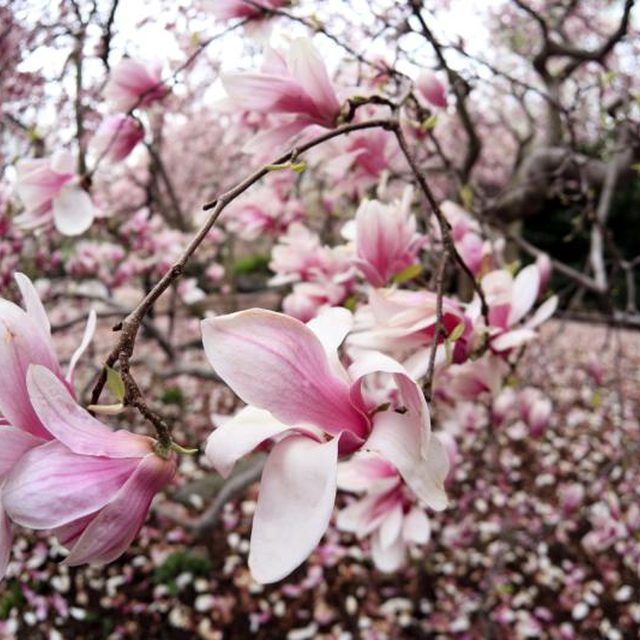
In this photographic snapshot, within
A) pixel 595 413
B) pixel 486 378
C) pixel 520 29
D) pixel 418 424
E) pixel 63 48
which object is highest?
pixel 63 48

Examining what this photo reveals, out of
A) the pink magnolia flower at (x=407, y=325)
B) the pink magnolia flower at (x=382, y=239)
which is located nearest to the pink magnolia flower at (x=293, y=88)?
the pink magnolia flower at (x=382, y=239)

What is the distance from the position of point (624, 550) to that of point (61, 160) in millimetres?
2902

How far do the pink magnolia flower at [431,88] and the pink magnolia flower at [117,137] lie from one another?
1.64ft

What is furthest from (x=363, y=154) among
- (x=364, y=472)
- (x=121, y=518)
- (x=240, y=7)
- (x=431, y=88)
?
(x=121, y=518)

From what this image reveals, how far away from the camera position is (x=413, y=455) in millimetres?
390

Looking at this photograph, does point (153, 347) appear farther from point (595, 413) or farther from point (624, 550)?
point (624, 550)

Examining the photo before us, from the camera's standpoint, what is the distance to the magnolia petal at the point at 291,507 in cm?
34

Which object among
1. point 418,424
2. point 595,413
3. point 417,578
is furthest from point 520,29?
point 418,424

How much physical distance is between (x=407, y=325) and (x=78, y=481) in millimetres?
349

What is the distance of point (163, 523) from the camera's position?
9.90ft

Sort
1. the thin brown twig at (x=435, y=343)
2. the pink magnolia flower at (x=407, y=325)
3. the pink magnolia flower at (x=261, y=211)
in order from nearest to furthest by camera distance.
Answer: the thin brown twig at (x=435, y=343) → the pink magnolia flower at (x=407, y=325) → the pink magnolia flower at (x=261, y=211)

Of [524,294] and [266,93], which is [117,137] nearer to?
[266,93]

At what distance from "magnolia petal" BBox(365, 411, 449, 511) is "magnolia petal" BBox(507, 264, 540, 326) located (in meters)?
0.34

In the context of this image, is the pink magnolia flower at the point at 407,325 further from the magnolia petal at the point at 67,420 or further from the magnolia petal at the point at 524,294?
the magnolia petal at the point at 67,420
